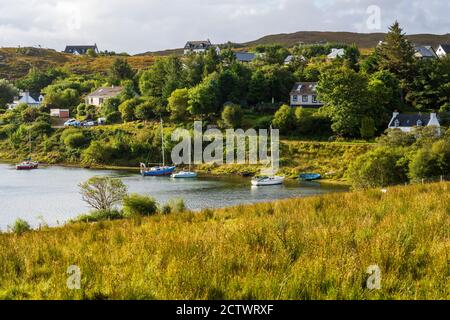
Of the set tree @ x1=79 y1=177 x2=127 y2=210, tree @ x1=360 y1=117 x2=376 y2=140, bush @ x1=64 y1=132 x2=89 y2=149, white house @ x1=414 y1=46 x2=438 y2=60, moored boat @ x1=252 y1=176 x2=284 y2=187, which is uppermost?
white house @ x1=414 y1=46 x2=438 y2=60

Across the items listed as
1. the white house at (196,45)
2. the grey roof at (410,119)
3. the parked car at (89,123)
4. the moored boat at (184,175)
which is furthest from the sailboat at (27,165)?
the white house at (196,45)

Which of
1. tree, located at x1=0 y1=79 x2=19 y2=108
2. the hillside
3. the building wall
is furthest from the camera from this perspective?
the hillside

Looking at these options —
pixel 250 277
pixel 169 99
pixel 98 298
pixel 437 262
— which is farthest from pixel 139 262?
pixel 169 99

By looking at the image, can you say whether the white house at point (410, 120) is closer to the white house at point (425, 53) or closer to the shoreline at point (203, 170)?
the shoreline at point (203, 170)

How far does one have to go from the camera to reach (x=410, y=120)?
5928 cm

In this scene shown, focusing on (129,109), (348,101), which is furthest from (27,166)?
(348,101)

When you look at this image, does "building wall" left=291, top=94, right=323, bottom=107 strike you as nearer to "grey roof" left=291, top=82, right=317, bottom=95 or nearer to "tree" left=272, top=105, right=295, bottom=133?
"grey roof" left=291, top=82, right=317, bottom=95

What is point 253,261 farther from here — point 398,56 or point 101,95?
point 101,95

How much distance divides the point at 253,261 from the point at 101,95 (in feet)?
304

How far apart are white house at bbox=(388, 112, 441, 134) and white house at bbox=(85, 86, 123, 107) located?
51.5m

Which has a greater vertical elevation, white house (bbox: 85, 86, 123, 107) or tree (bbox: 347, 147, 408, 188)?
white house (bbox: 85, 86, 123, 107)

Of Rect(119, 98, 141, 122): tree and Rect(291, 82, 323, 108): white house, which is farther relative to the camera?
Rect(119, 98, 141, 122): tree

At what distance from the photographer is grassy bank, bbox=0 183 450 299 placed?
5.90 m

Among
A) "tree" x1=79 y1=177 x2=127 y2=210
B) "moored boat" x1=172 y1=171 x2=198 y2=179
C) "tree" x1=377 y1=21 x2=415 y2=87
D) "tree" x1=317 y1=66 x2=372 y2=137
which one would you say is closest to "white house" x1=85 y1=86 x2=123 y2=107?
"moored boat" x1=172 y1=171 x2=198 y2=179
